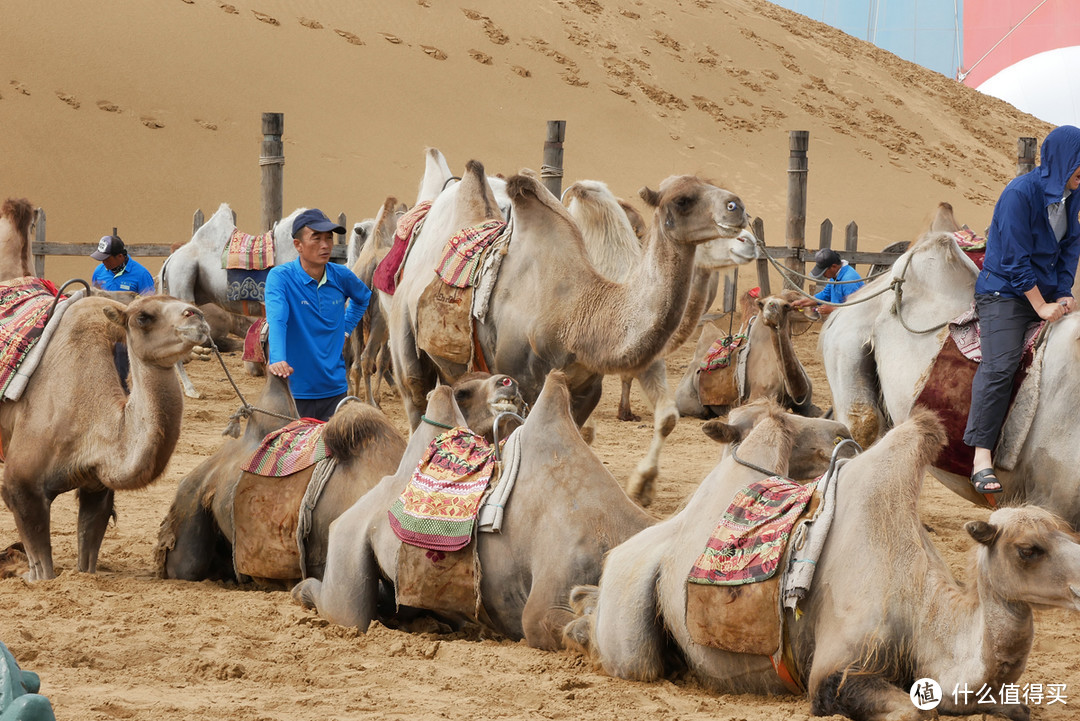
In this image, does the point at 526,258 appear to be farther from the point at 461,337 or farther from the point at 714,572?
the point at 714,572

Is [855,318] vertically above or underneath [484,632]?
above

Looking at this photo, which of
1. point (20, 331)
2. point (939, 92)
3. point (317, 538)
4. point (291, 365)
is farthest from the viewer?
point (939, 92)

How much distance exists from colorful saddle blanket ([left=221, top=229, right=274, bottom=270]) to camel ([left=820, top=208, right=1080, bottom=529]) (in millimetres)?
7501

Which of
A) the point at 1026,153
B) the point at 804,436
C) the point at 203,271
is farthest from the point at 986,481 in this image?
the point at 1026,153

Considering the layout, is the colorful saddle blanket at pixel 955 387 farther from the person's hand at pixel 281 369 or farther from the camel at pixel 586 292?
the person's hand at pixel 281 369

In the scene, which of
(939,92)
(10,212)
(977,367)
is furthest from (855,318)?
(939,92)

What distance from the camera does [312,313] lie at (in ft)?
22.1

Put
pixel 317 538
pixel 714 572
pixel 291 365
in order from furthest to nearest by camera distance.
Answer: pixel 291 365
pixel 317 538
pixel 714 572

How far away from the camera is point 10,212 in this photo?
723 centimetres

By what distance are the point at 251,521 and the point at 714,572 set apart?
2.76 m

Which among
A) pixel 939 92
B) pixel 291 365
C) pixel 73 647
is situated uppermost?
pixel 939 92

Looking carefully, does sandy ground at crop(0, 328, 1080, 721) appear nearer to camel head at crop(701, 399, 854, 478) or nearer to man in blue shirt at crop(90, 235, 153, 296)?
camel head at crop(701, 399, 854, 478)

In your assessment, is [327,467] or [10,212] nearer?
[327,467]

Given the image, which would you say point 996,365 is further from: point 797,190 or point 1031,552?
point 797,190
